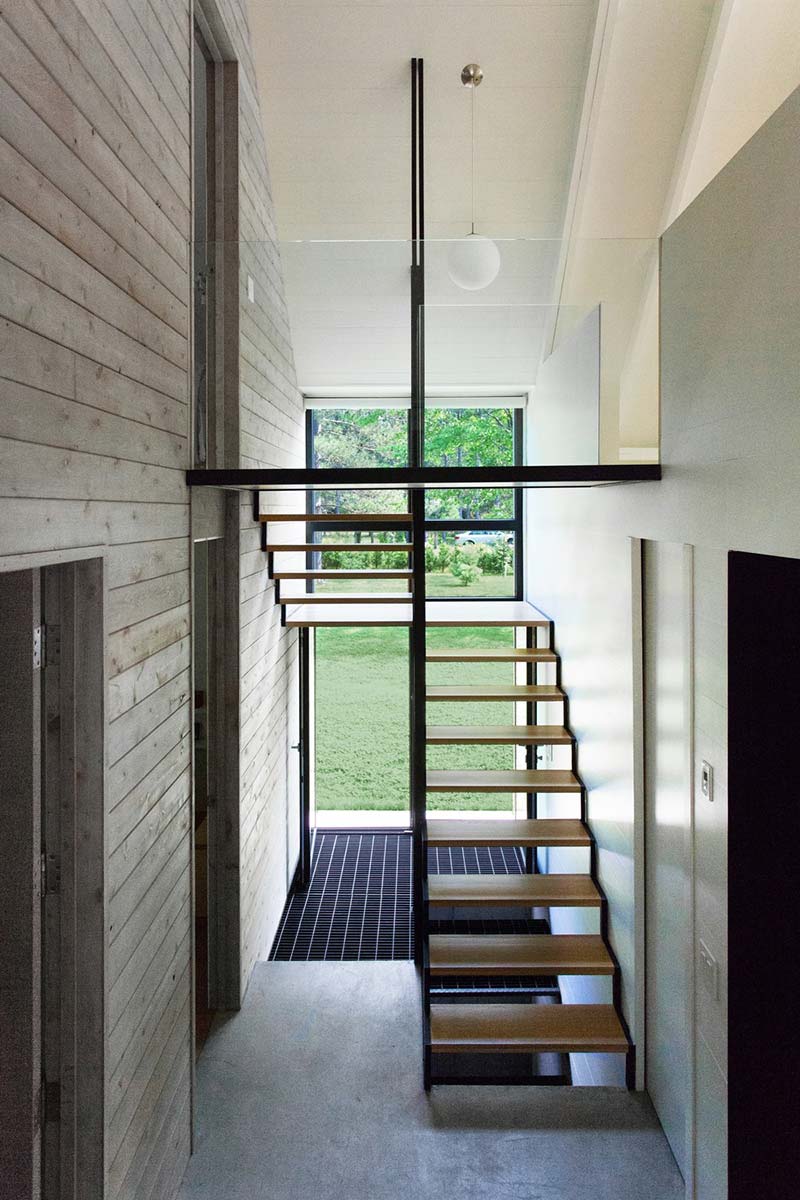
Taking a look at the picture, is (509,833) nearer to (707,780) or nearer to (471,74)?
(707,780)

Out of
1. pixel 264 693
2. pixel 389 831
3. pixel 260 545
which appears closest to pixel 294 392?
pixel 260 545

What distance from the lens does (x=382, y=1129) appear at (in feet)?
12.0

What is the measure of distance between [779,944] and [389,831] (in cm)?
476

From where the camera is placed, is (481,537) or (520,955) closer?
(520,955)

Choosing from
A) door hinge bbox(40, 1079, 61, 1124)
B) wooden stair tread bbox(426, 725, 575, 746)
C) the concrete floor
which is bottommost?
the concrete floor

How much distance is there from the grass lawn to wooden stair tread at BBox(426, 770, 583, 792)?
1896 millimetres

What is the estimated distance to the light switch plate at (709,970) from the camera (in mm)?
Result: 2965

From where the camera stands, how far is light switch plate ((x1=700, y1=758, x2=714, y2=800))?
119 inches

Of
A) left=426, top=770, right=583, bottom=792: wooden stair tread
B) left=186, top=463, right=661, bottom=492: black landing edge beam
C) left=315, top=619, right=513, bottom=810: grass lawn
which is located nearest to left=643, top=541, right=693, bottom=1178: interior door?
left=186, top=463, right=661, bottom=492: black landing edge beam

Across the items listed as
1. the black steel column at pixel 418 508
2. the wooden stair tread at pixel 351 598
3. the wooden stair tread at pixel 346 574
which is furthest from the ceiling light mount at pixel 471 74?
the wooden stair tread at pixel 351 598

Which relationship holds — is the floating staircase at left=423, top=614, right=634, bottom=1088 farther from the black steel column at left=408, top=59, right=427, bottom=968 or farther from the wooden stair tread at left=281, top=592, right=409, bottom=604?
the wooden stair tread at left=281, top=592, right=409, bottom=604

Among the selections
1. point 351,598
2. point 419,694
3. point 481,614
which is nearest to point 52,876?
point 419,694

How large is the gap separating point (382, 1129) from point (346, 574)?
2.93 m

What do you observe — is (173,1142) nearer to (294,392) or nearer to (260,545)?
(260,545)
